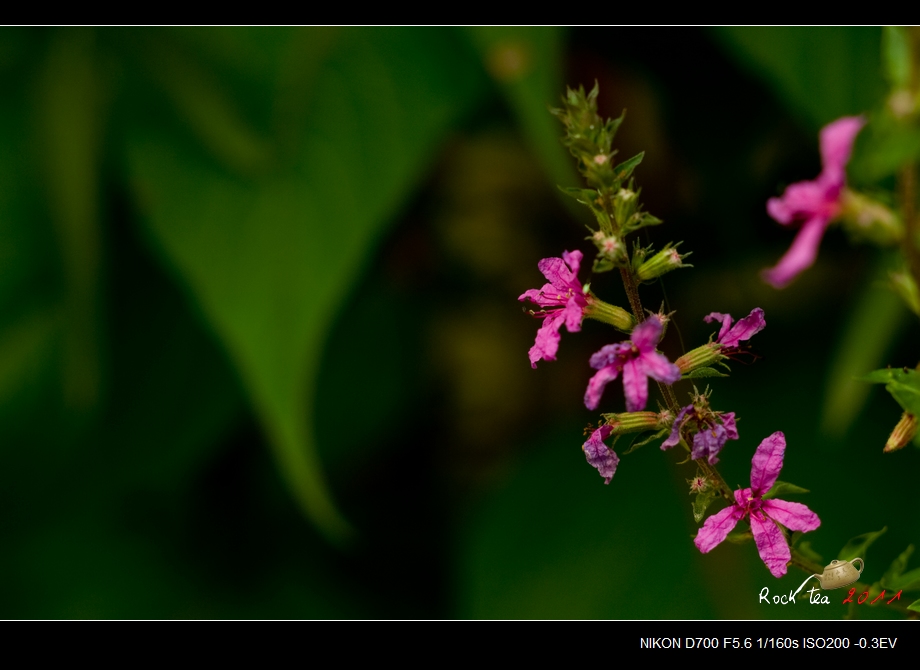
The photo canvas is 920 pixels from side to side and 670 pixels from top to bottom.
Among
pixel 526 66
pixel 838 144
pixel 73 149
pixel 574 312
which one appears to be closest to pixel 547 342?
pixel 574 312

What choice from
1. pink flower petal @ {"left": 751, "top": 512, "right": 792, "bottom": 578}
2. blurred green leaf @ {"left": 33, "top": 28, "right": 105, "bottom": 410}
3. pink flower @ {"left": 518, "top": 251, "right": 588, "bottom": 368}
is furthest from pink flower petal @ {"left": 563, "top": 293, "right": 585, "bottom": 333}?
blurred green leaf @ {"left": 33, "top": 28, "right": 105, "bottom": 410}

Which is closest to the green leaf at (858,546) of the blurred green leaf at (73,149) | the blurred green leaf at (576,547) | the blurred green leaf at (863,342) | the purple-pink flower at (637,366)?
the purple-pink flower at (637,366)

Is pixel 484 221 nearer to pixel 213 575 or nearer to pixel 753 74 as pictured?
pixel 753 74

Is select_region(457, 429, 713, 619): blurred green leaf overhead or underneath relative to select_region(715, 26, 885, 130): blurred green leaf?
underneath

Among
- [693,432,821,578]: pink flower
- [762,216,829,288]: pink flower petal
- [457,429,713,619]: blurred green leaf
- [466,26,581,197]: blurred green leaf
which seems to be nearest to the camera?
[762,216,829,288]: pink flower petal

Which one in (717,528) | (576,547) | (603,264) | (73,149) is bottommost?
(576,547)

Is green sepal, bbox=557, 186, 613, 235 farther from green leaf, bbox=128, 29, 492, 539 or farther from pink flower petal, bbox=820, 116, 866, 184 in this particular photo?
A: green leaf, bbox=128, 29, 492, 539

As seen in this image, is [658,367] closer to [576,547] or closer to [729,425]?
[729,425]

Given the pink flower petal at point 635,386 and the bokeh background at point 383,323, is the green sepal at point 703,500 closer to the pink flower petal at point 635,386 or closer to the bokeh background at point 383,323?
the pink flower petal at point 635,386
